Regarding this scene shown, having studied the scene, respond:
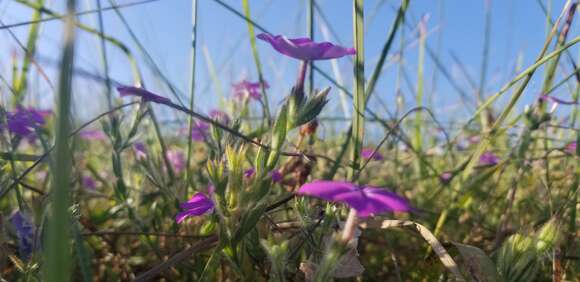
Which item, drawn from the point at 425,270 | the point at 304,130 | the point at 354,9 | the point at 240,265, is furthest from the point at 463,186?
the point at 240,265

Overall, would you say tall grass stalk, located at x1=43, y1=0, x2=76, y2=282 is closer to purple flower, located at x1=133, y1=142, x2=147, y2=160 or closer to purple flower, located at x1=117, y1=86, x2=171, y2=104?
purple flower, located at x1=117, y1=86, x2=171, y2=104

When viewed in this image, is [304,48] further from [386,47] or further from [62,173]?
[62,173]

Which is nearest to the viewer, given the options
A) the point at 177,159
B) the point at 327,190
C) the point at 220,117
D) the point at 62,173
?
the point at 62,173

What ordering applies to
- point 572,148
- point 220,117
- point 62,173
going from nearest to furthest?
1. point 62,173
2. point 220,117
3. point 572,148

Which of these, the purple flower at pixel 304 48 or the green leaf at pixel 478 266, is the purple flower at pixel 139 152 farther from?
the green leaf at pixel 478 266

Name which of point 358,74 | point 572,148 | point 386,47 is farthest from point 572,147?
point 358,74

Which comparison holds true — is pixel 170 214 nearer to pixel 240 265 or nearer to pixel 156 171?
pixel 156 171
